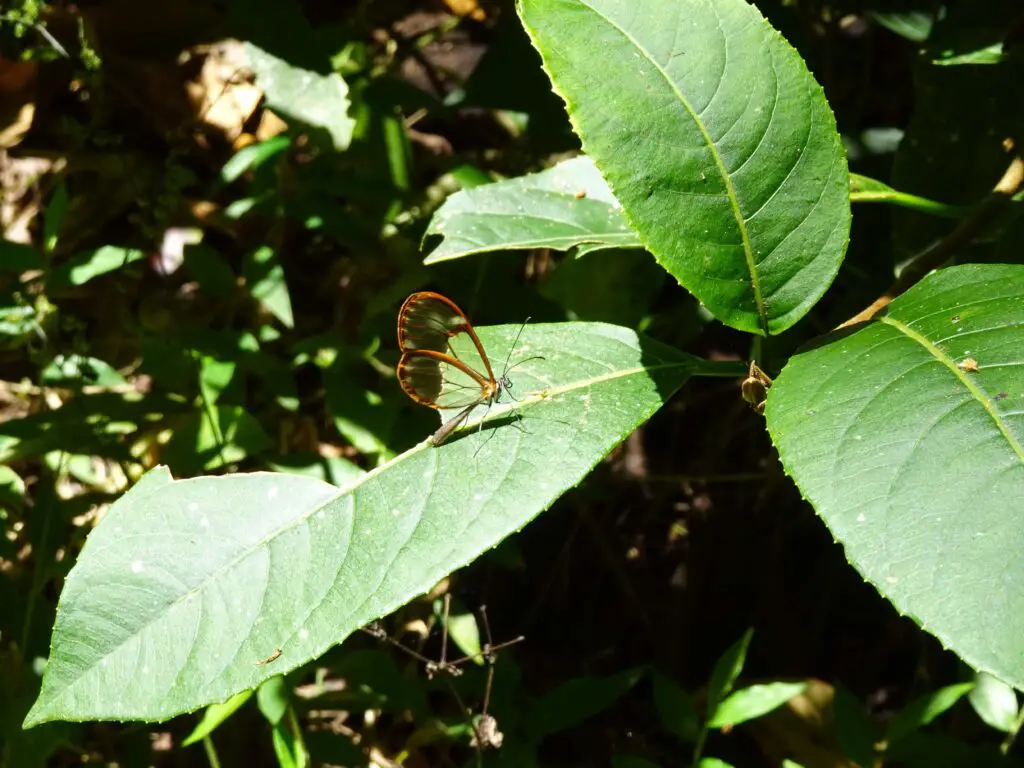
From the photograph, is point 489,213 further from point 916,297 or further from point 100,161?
point 100,161

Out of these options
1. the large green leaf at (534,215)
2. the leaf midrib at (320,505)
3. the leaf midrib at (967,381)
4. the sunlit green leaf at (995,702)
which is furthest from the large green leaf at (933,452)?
the sunlit green leaf at (995,702)

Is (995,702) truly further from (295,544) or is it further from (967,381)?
(295,544)

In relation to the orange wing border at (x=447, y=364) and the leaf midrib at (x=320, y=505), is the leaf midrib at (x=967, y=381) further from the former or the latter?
the orange wing border at (x=447, y=364)

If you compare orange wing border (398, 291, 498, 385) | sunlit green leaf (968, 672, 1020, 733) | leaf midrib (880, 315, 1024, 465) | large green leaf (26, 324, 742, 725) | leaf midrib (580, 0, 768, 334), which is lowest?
sunlit green leaf (968, 672, 1020, 733)

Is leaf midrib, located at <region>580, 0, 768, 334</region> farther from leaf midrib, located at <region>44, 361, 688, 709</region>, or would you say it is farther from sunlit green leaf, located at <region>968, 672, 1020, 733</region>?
sunlit green leaf, located at <region>968, 672, 1020, 733</region>

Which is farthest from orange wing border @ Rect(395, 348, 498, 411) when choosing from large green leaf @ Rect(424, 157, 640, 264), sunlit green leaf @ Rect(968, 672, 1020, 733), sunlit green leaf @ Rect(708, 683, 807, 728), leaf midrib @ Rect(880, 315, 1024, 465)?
sunlit green leaf @ Rect(968, 672, 1020, 733)

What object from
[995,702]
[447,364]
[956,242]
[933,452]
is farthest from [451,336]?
[995,702]
